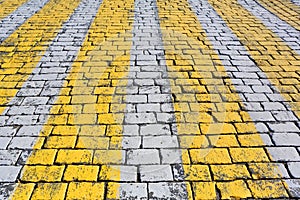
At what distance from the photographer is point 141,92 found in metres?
3.71

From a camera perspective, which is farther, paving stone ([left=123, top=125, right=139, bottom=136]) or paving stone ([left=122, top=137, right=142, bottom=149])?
paving stone ([left=123, top=125, right=139, bottom=136])

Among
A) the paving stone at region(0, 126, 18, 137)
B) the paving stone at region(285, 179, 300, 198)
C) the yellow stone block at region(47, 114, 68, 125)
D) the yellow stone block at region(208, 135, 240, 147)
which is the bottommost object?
the paving stone at region(0, 126, 18, 137)

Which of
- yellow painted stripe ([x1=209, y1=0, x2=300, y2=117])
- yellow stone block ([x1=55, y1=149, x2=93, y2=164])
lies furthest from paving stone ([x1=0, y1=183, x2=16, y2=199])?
yellow painted stripe ([x1=209, y1=0, x2=300, y2=117])

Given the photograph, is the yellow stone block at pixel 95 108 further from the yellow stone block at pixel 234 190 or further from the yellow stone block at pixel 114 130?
the yellow stone block at pixel 234 190

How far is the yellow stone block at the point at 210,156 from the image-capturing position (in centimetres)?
268

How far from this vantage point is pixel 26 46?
4.90 metres

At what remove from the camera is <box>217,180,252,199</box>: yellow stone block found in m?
2.36

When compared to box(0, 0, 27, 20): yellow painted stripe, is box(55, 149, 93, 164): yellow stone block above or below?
above

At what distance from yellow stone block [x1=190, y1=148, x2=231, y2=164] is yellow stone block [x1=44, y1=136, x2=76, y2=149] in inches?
45.4

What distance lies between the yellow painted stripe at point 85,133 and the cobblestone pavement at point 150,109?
0.04 ft

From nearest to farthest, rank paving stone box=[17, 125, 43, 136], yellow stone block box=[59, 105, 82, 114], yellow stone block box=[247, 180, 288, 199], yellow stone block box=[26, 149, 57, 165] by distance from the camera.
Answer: yellow stone block box=[247, 180, 288, 199] → yellow stone block box=[26, 149, 57, 165] → paving stone box=[17, 125, 43, 136] → yellow stone block box=[59, 105, 82, 114]

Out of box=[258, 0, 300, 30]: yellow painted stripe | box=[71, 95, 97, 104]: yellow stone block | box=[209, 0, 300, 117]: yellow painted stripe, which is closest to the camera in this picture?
box=[71, 95, 97, 104]: yellow stone block

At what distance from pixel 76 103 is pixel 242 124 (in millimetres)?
1868

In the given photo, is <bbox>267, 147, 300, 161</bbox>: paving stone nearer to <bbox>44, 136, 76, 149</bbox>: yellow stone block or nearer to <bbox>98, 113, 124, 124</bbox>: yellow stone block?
<bbox>98, 113, 124, 124</bbox>: yellow stone block
